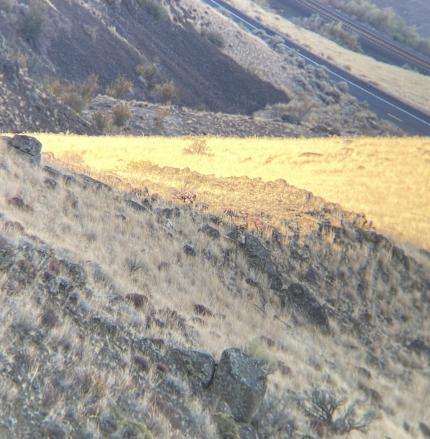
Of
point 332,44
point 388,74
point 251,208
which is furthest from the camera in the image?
point 332,44

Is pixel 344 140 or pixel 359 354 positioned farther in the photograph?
pixel 344 140

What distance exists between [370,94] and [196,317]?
42.4 m

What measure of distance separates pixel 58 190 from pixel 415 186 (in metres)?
13.2

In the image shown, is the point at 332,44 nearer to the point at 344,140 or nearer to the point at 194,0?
the point at 194,0

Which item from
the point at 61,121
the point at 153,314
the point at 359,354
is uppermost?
the point at 153,314

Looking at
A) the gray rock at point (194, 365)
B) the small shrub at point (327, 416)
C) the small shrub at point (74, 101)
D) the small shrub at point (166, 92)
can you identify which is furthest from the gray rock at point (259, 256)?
the small shrub at point (166, 92)

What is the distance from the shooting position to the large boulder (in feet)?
20.8

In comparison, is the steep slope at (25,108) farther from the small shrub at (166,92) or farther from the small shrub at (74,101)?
the small shrub at (166,92)

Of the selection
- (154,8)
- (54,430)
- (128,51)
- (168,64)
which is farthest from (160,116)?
(54,430)

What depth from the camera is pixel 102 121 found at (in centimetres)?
2767

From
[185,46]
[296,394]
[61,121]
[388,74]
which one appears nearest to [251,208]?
[296,394]

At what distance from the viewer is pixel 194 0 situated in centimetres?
4738

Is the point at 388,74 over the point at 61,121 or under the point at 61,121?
over

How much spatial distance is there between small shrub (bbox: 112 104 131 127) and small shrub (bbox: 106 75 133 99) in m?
3.40
